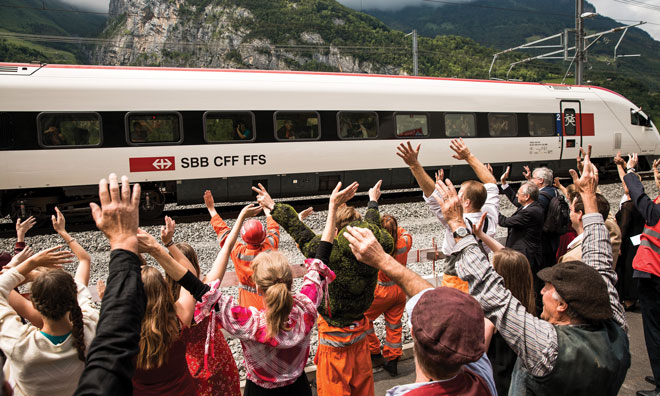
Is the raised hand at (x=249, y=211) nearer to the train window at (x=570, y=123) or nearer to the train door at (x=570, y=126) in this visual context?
the train door at (x=570, y=126)

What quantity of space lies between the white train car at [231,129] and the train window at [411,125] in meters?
0.03

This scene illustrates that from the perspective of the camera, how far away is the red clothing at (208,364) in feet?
10.3

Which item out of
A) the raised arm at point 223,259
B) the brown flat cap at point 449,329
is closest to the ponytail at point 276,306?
the raised arm at point 223,259

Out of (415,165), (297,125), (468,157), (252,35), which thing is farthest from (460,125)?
(252,35)

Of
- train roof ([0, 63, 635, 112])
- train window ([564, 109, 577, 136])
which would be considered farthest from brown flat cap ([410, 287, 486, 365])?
train window ([564, 109, 577, 136])

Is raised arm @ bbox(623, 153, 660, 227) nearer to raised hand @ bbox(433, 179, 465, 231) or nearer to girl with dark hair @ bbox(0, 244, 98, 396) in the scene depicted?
raised hand @ bbox(433, 179, 465, 231)

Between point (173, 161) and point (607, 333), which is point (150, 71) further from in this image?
point (607, 333)

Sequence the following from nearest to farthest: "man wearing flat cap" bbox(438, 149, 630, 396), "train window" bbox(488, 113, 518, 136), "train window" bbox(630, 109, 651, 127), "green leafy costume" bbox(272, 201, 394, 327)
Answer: "man wearing flat cap" bbox(438, 149, 630, 396)
"green leafy costume" bbox(272, 201, 394, 327)
"train window" bbox(488, 113, 518, 136)
"train window" bbox(630, 109, 651, 127)

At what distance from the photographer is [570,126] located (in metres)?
16.2

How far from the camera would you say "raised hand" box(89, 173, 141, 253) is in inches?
75.0

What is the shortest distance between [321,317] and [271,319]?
0.96m

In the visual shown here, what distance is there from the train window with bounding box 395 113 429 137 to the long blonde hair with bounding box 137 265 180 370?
36.9 feet

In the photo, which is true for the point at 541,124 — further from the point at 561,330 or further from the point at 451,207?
the point at 561,330

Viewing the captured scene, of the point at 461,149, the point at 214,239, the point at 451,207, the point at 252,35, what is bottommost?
the point at 214,239
